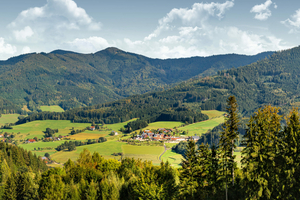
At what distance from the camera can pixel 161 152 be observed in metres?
191

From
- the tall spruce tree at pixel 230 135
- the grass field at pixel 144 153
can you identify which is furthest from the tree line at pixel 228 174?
the grass field at pixel 144 153

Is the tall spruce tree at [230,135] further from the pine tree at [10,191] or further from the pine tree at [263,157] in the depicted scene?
the pine tree at [10,191]

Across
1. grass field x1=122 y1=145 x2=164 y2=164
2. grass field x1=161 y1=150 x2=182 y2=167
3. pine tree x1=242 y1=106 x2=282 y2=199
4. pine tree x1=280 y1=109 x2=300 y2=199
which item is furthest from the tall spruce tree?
grass field x1=122 y1=145 x2=164 y2=164

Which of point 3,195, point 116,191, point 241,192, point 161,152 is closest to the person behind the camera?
point 241,192

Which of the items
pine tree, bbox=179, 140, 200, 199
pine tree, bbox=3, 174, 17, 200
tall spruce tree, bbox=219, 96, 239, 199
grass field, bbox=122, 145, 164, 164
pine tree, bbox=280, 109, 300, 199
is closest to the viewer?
pine tree, bbox=280, 109, 300, 199

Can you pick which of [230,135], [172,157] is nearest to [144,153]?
[172,157]

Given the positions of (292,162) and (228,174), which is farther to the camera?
(228,174)

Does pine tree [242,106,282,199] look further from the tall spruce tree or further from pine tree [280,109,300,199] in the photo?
the tall spruce tree

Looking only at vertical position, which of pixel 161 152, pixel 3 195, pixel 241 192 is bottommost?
pixel 161 152

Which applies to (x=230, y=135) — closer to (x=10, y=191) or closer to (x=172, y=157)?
(x=10, y=191)

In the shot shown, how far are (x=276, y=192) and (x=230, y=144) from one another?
1126cm

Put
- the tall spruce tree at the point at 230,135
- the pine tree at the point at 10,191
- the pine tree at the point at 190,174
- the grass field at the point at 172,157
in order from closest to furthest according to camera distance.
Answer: the tall spruce tree at the point at 230,135
the pine tree at the point at 190,174
the pine tree at the point at 10,191
the grass field at the point at 172,157

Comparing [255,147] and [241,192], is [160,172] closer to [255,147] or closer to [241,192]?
[241,192]

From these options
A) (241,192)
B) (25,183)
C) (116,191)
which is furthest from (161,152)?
(241,192)
